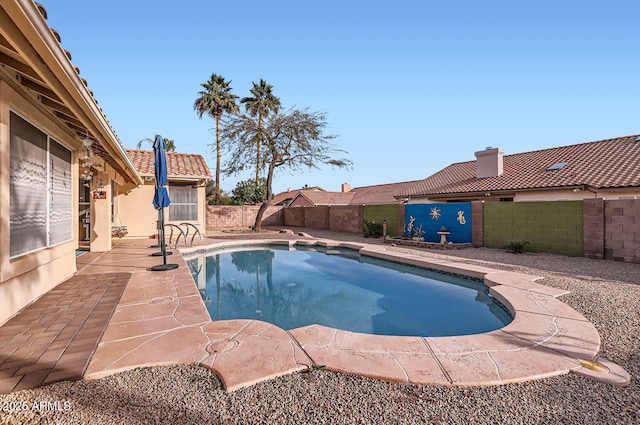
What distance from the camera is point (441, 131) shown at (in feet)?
65.2

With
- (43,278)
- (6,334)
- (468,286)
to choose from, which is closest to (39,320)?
(6,334)

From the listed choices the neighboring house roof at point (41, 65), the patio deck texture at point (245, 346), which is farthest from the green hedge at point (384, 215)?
the neighboring house roof at point (41, 65)

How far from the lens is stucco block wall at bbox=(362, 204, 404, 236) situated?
52.1 feet

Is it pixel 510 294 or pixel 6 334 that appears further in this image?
pixel 510 294

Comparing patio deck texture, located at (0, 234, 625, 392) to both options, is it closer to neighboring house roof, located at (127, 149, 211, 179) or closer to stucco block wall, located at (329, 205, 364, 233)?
neighboring house roof, located at (127, 149, 211, 179)

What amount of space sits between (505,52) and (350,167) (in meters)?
10.8

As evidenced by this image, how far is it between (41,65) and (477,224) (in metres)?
13.2

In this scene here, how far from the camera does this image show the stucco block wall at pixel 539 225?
32.1ft

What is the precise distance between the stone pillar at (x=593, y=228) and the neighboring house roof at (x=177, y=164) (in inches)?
586

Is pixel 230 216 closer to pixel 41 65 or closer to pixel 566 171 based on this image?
pixel 566 171

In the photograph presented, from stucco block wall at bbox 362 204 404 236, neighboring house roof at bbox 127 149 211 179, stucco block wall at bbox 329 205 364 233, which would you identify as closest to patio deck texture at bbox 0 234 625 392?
neighboring house roof at bbox 127 149 211 179

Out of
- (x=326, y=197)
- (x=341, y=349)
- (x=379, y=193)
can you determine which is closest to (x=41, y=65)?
(x=341, y=349)

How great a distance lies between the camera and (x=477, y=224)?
12445 millimetres

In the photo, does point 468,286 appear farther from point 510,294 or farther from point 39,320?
point 39,320
